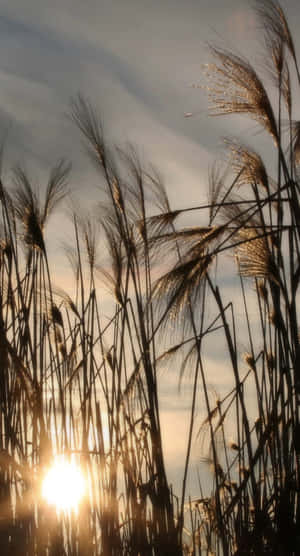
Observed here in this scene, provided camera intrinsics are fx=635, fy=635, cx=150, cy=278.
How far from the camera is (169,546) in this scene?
1.95 m

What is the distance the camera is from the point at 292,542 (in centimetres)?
185

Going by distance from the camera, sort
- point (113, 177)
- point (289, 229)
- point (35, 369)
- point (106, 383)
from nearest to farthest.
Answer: point (289, 229), point (35, 369), point (113, 177), point (106, 383)

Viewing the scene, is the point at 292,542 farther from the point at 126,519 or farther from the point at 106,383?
the point at 106,383

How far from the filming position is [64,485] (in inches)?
83.6

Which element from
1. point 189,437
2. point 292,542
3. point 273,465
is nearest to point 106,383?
point 189,437

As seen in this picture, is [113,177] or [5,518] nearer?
[5,518]

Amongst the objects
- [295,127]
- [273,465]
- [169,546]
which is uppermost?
[295,127]

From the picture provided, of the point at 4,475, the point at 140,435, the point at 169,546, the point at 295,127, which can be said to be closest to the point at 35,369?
the point at 4,475

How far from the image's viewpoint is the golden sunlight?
81.8 inches

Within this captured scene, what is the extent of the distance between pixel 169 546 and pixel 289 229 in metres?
1.03

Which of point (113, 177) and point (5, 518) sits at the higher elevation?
point (113, 177)

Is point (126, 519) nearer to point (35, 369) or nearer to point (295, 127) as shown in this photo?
point (35, 369)

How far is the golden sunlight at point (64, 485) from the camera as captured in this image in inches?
81.8

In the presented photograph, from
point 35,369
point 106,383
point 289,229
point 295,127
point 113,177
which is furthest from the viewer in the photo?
point 106,383
